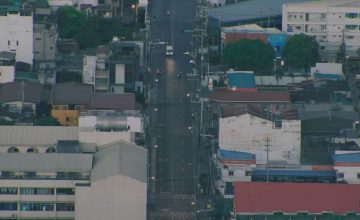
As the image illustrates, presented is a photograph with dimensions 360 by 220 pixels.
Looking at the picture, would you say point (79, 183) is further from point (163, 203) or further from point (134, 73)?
point (134, 73)

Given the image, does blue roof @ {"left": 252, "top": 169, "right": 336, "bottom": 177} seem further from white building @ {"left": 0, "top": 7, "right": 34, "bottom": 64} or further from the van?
the van

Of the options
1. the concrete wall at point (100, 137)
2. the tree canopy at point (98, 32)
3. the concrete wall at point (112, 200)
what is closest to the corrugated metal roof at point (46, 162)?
the concrete wall at point (112, 200)

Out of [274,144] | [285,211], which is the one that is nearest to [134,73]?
[274,144]

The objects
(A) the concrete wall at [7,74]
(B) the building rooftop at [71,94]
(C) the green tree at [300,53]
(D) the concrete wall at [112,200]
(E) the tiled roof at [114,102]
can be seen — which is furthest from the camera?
(C) the green tree at [300,53]

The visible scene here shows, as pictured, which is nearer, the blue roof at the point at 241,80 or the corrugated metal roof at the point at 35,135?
the corrugated metal roof at the point at 35,135

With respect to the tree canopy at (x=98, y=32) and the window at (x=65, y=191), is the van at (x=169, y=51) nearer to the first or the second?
the tree canopy at (x=98, y=32)

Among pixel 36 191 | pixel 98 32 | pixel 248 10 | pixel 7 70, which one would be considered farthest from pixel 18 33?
pixel 36 191
